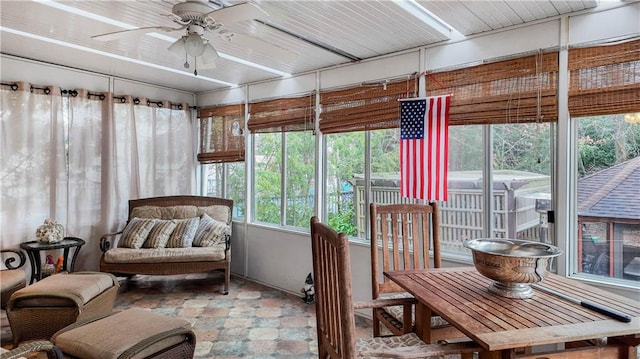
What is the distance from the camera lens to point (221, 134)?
4.93 metres

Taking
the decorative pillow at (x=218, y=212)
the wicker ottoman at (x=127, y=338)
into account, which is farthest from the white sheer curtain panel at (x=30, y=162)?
the wicker ottoman at (x=127, y=338)

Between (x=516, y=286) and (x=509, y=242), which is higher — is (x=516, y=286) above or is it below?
below

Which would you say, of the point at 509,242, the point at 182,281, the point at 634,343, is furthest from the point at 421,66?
the point at 182,281

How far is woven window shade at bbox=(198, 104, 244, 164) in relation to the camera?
15.5 feet

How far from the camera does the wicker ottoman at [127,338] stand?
6.36 ft

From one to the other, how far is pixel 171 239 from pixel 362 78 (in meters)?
2.69

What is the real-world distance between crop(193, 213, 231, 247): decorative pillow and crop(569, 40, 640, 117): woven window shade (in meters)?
3.48

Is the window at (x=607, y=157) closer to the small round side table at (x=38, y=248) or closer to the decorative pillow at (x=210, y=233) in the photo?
the decorative pillow at (x=210, y=233)

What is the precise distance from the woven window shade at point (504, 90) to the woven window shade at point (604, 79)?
119 mm

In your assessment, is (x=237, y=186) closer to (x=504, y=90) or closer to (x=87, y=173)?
(x=87, y=173)

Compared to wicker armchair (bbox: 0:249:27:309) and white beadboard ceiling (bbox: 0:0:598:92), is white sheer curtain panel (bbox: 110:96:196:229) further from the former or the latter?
wicker armchair (bbox: 0:249:27:309)

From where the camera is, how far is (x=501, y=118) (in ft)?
8.79

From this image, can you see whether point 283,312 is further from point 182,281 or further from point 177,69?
point 177,69

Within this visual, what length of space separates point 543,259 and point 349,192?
7.53 feet
